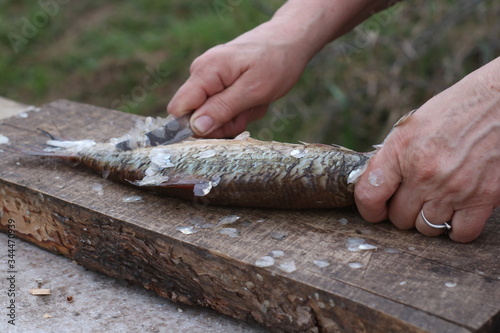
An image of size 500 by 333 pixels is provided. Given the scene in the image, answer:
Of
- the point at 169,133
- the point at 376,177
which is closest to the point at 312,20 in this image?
the point at 169,133

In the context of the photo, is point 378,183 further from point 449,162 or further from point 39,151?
point 39,151

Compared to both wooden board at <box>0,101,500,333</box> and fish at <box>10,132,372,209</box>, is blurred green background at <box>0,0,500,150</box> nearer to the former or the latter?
fish at <box>10,132,372,209</box>

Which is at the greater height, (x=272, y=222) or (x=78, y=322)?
(x=272, y=222)

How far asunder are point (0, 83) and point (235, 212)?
570 cm

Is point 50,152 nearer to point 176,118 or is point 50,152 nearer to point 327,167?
point 176,118

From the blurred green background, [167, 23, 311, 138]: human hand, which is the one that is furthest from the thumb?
the blurred green background

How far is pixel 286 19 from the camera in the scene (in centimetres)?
331

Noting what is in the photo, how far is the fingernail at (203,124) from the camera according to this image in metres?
3.16

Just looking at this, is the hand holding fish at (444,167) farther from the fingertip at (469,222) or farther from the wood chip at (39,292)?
the wood chip at (39,292)

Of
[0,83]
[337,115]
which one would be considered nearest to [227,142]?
[337,115]

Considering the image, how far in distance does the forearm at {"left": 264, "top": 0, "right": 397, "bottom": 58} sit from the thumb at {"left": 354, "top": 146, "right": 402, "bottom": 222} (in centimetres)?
115

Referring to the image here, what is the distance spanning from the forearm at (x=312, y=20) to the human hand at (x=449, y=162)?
1158 mm

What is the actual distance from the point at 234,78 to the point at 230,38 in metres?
3.74

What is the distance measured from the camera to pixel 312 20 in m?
3.29
